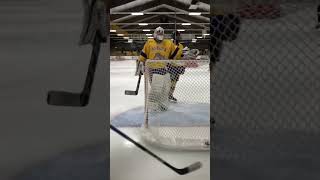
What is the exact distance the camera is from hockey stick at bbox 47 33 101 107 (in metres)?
1.23

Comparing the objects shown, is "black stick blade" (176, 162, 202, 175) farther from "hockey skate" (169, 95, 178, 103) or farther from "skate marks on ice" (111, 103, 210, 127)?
"hockey skate" (169, 95, 178, 103)

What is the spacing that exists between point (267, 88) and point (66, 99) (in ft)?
2.49

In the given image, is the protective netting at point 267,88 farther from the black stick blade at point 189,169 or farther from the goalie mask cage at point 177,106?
the goalie mask cage at point 177,106

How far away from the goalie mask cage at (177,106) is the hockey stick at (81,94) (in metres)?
1.16

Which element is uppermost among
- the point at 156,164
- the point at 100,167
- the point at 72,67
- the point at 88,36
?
the point at 88,36

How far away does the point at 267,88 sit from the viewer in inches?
58.2

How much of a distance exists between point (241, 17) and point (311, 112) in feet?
1.48

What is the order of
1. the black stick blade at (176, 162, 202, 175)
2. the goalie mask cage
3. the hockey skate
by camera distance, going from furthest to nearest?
1. the hockey skate
2. the goalie mask cage
3. the black stick blade at (176, 162, 202, 175)

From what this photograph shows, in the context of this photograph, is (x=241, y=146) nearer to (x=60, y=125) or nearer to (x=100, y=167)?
(x=100, y=167)

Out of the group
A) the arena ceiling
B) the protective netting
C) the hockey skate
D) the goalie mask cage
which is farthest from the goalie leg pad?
the arena ceiling

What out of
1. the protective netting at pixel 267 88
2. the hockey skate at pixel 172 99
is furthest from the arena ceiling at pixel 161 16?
the protective netting at pixel 267 88

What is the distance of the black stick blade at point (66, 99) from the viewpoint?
49.8 inches

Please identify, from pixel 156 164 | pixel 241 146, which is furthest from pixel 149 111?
pixel 241 146

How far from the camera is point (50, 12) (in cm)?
128
